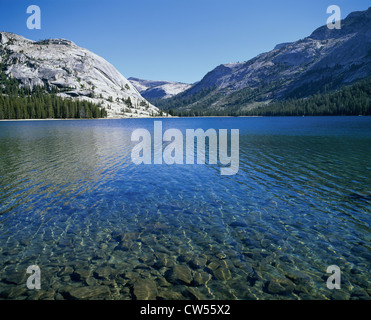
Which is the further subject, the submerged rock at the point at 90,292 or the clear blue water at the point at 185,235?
the clear blue water at the point at 185,235

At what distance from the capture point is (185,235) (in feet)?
47.4

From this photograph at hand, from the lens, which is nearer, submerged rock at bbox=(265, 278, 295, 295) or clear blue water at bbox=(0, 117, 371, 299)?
submerged rock at bbox=(265, 278, 295, 295)

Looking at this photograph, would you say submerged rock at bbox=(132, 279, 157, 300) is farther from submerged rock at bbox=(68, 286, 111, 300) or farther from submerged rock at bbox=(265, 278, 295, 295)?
submerged rock at bbox=(265, 278, 295, 295)

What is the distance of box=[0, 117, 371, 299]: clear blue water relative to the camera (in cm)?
1023

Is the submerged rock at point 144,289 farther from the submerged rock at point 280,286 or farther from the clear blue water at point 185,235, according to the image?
the submerged rock at point 280,286

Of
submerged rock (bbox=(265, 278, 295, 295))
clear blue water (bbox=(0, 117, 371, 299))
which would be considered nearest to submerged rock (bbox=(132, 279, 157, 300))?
clear blue water (bbox=(0, 117, 371, 299))

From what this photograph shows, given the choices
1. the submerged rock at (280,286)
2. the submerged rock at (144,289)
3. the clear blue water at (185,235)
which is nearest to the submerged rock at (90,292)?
the clear blue water at (185,235)

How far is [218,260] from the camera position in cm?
1200

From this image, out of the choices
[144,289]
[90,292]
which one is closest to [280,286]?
[144,289]

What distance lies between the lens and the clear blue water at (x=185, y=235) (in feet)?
33.6

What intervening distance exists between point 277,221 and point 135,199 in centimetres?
1183

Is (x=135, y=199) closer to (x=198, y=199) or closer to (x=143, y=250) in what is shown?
(x=198, y=199)

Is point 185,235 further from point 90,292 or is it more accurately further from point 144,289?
point 90,292

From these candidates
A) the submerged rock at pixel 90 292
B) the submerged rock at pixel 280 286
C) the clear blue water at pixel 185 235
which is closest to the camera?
the submerged rock at pixel 90 292
